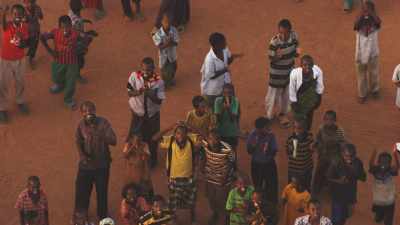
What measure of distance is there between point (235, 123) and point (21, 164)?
11.3 feet

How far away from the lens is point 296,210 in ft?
39.2

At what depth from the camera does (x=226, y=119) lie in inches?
515

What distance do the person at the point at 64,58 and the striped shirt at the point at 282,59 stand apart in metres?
3.16

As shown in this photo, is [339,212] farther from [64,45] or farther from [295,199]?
[64,45]

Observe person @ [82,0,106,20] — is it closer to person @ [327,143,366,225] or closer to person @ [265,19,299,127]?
person @ [265,19,299,127]

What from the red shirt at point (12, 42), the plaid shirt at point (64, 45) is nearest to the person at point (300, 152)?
the plaid shirt at point (64, 45)

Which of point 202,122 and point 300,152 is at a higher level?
point 202,122

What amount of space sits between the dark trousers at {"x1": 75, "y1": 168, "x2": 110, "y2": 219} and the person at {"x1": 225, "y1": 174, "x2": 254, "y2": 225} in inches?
71.7

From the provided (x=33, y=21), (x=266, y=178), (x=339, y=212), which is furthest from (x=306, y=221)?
(x=33, y=21)

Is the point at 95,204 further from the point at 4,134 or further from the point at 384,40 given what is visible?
the point at 384,40

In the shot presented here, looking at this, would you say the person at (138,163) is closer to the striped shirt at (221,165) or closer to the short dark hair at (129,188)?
the short dark hair at (129,188)

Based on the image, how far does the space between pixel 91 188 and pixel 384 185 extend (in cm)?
388

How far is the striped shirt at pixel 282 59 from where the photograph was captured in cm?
1402

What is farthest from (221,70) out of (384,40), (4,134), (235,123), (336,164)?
(384,40)
